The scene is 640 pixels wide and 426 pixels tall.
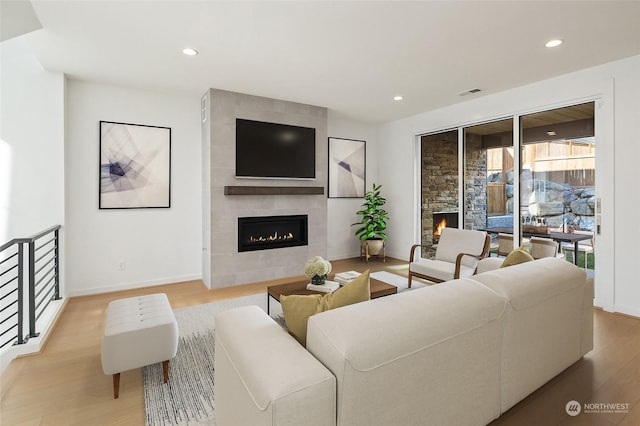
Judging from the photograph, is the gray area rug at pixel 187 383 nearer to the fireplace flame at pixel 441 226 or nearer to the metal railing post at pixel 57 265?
the metal railing post at pixel 57 265

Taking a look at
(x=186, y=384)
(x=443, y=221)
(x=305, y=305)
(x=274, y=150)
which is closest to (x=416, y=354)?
(x=305, y=305)

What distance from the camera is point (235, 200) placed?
4.50 meters

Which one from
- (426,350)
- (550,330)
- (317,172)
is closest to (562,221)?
(550,330)

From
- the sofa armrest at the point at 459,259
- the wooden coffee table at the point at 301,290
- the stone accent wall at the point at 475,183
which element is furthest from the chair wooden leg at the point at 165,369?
the stone accent wall at the point at 475,183

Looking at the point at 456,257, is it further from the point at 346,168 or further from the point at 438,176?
the point at 346,168

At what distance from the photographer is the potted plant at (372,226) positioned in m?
5.99

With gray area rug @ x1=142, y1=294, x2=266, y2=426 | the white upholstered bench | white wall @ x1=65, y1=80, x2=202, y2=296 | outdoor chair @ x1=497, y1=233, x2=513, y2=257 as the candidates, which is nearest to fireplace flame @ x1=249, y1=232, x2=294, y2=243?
white wall @ x1=65, y1=80, x2=202, y2=296

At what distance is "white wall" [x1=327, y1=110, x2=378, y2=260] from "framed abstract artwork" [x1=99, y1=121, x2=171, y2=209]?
280cm

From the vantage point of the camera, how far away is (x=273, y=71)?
367 cm

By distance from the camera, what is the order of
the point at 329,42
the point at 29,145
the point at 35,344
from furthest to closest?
the point at 29,145 → the point at 329,42 → the point at 35,344

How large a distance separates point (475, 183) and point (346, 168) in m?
2.26

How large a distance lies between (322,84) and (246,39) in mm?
1382

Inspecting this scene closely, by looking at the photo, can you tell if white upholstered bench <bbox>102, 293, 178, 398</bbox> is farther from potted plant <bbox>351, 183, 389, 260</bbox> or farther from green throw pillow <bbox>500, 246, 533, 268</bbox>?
potted plant <bbox>351, 183, 389, 260</bbox>

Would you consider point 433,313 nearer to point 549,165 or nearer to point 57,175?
point 549,165
